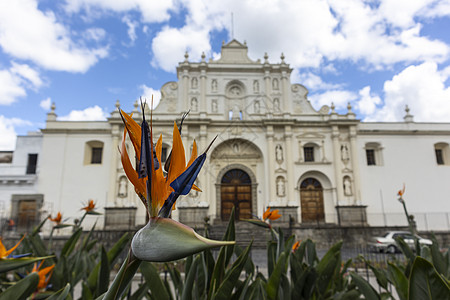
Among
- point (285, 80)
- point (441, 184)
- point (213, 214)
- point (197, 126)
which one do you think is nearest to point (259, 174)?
point (213, 214)

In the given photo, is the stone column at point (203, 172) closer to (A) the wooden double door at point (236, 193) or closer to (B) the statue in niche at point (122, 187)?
(A) the wooden double door at point (236, 193)

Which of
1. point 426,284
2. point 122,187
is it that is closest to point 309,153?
point 122,187

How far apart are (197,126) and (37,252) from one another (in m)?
13.0

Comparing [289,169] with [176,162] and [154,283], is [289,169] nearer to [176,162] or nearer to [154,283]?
[154,283]

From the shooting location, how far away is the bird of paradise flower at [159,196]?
445 millimetres

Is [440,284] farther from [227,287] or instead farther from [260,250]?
[260,250]

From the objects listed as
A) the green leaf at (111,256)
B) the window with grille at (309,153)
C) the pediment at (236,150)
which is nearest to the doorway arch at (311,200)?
the window with grille at (309,153)

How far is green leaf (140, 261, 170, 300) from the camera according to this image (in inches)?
52.1

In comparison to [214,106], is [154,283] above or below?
below

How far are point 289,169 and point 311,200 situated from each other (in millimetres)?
1971

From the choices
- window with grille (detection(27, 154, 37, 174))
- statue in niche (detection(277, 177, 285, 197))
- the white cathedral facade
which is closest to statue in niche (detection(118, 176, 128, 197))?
the white cathedral facade

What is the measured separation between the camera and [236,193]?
49.5 feet

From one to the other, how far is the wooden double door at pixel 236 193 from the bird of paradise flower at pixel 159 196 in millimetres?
14272

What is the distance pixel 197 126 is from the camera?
15.1 metres
